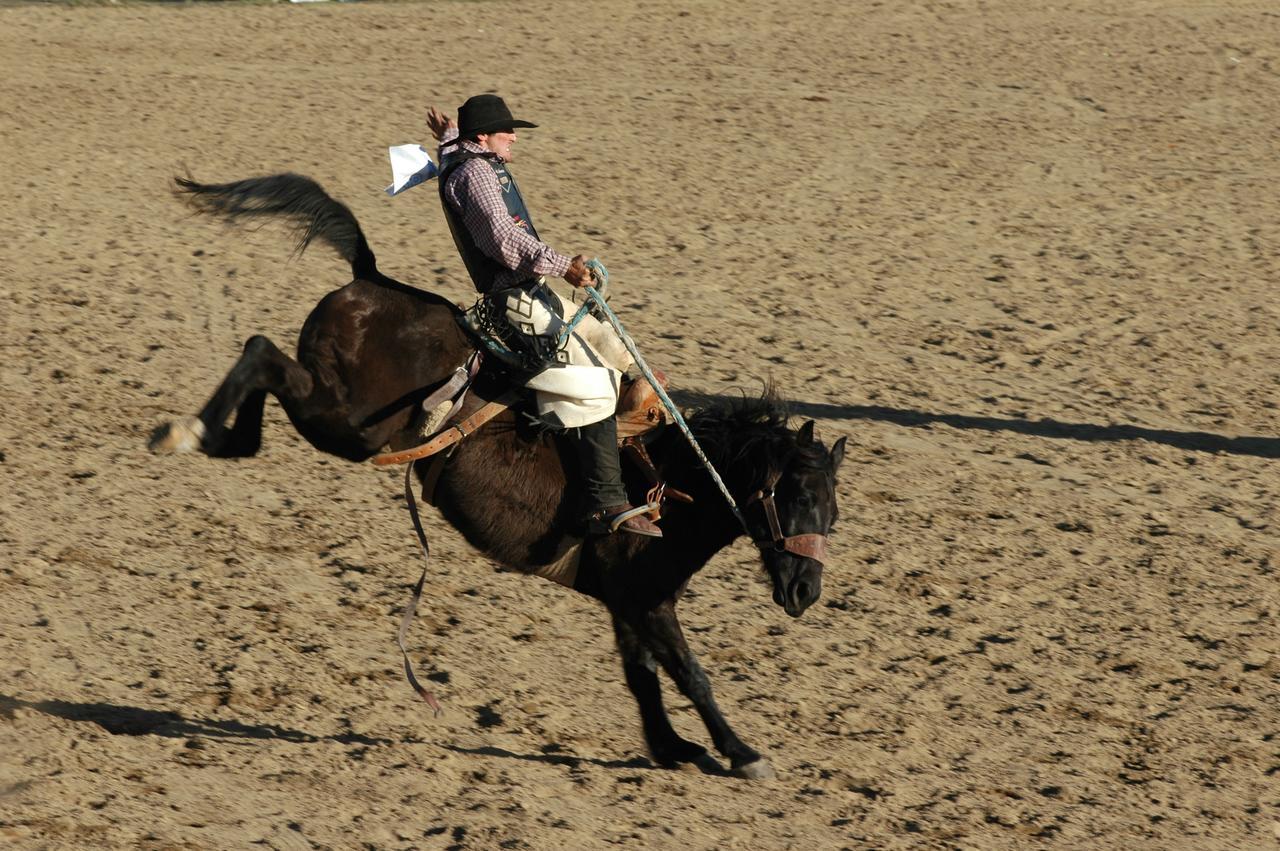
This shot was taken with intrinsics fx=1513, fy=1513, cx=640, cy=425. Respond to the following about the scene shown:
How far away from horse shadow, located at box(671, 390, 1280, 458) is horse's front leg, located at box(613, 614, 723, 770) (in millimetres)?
3274

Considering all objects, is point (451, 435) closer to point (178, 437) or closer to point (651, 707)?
point (178, 437)

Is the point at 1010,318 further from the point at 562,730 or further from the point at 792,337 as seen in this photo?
the point at 562,730

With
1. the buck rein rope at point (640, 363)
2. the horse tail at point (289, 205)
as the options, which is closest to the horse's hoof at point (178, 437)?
the horse tail at point (289, 205)

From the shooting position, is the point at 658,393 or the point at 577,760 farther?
the point at 577,760

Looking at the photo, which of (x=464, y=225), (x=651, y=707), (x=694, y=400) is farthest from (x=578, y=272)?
(x=694, y=400)

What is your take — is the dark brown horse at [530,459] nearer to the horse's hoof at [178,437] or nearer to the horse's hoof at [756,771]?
the horse's hoof at [756,771]

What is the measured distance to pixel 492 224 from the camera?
541 centimetres

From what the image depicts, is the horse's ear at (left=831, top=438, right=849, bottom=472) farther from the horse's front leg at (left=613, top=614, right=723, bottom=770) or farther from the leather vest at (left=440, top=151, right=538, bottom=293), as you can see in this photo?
the leather vest at (left=440, top=151, right=538, bottom=293)

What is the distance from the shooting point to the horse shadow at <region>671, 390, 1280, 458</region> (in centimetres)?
933

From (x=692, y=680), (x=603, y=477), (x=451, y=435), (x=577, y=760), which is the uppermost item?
(x=451, y=435)

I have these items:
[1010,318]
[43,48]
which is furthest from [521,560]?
[43,48]

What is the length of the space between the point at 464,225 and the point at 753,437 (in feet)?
4.47

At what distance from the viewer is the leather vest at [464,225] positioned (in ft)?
18.1

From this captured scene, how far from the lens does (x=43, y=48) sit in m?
16.2
